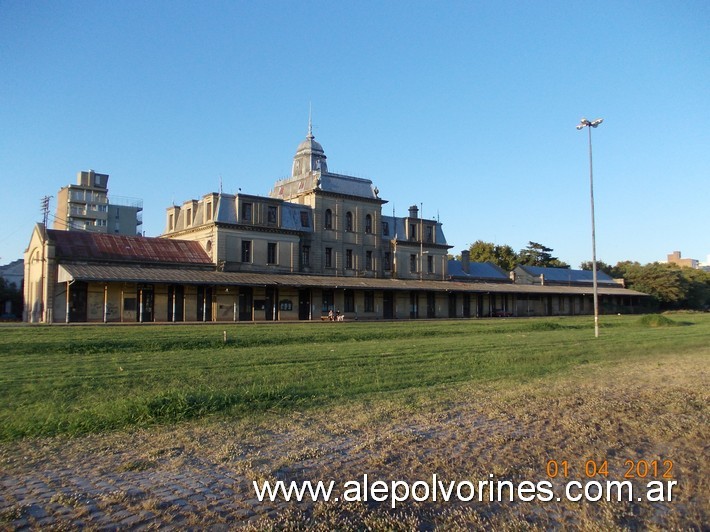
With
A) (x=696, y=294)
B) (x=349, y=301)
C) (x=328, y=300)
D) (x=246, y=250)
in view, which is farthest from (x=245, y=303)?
(x=696, y=294)

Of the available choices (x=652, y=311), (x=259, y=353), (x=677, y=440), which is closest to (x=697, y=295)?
(x=652, y=311)

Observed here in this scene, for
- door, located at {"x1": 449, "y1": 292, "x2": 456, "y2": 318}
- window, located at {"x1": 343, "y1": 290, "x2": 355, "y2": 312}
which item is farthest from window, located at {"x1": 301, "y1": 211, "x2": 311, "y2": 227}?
door, located at {"x1": 449, "y1": 292, "x2": 456, "y2": 318}

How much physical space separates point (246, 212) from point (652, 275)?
57820 mm

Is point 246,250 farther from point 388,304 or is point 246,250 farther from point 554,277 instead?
point 554,277

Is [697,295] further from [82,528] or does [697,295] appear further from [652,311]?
[82,528]

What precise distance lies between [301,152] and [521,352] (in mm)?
48216

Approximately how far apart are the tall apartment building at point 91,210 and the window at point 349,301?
48955mm

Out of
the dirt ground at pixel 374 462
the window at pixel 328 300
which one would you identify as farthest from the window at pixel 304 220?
the dirt ground at pixel 374 462

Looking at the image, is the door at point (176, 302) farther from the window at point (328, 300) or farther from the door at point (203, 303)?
the window at point (328, 300)

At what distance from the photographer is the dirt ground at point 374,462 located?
5.67 m

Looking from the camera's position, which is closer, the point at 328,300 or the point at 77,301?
the point at 77,301

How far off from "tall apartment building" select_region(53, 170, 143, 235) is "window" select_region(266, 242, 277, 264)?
46202mm

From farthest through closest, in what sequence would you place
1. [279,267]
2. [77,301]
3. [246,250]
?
[279,267] → [246,250] → [77,301]

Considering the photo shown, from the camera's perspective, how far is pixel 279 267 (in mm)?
53156
